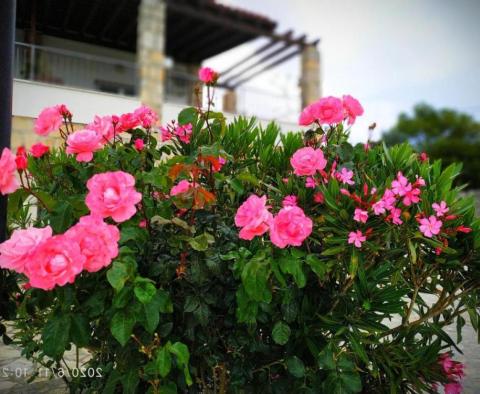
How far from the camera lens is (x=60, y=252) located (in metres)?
1.30

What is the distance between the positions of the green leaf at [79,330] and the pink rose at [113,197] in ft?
1.30

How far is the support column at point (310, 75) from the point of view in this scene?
40.5 feet

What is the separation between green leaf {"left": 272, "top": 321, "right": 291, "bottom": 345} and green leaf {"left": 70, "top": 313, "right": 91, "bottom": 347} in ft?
2.19

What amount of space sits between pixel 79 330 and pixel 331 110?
134 cm

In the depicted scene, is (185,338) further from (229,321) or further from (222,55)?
(222,55)

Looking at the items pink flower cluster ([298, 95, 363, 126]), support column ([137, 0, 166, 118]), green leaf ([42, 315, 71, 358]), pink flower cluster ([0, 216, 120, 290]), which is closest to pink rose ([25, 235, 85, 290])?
pink flower cluster ([0, 216, 120, 290])

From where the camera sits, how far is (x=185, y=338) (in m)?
1.76

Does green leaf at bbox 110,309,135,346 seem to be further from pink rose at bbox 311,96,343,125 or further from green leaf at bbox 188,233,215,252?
pink rose at bbox 311,96,343,125

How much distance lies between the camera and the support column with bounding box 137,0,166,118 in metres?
9.20

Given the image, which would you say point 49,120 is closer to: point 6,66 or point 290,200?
point 6,66

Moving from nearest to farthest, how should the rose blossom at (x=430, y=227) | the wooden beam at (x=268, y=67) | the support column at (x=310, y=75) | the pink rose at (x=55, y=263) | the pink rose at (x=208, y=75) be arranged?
the pink rose at (x=55, y=263) < the rose blossom at (x=430, y=227) < the pink rose at (x=208, y=75) < the wooden beam at (x=268, y=67) < the support column at (x=310, y=75)

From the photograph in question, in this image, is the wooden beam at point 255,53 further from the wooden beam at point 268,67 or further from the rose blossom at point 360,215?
the rose blossom at point 360,215

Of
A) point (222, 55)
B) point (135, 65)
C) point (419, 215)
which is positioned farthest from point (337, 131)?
point (222, 55)

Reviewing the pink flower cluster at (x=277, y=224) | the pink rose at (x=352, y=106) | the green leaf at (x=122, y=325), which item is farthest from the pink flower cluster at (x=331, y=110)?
the green leaf at (x=122, y=325)
